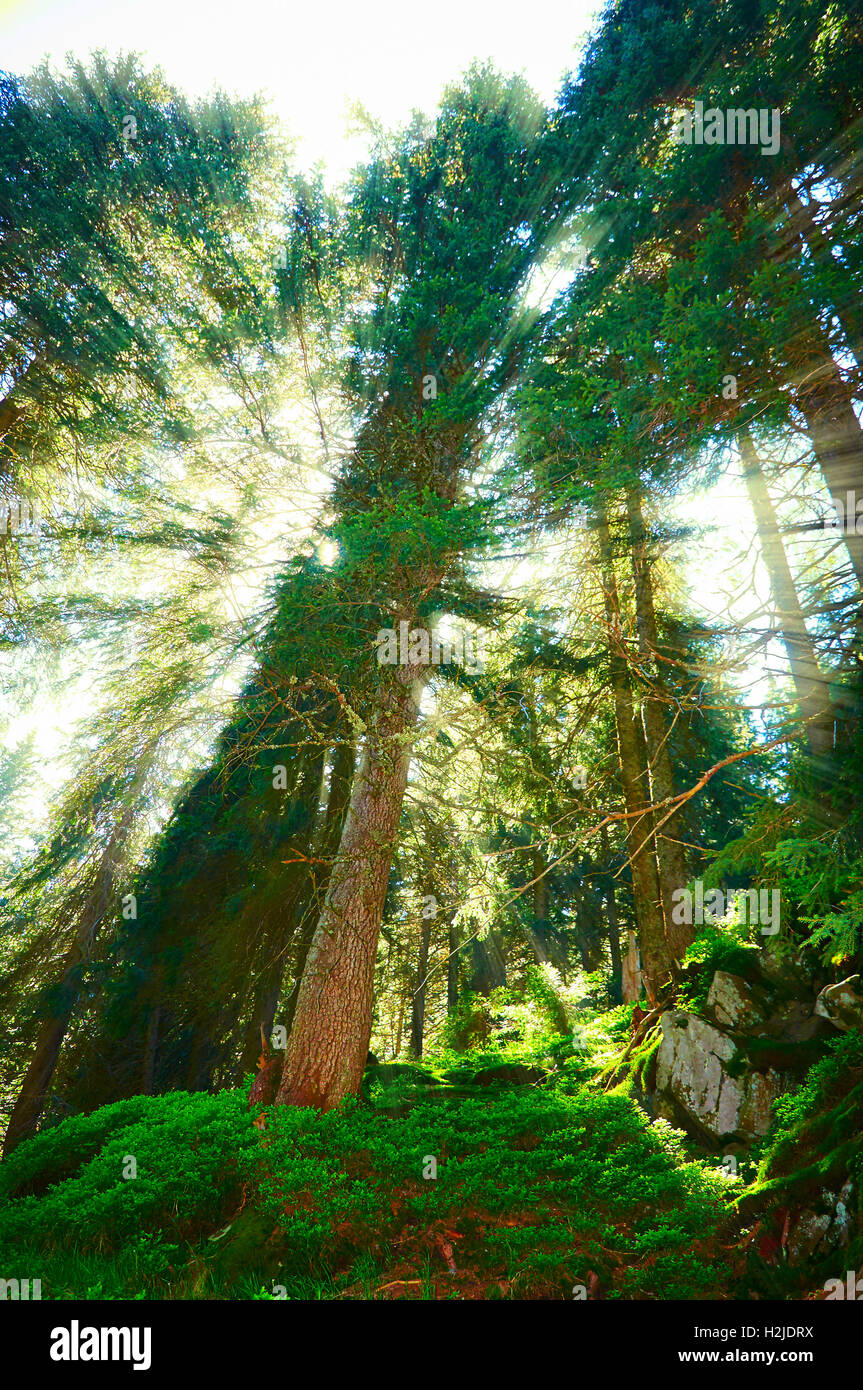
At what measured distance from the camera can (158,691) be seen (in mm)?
7457

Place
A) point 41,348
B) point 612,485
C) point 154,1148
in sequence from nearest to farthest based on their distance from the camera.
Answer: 1. point 612,485
2. point 154,1148
3. point 41,348

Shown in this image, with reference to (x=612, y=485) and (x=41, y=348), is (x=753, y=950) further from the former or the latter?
(x=41, y=348)

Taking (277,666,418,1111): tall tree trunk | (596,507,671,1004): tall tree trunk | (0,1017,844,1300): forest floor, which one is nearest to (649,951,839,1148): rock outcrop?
(0,1017,844,1300): forest floor

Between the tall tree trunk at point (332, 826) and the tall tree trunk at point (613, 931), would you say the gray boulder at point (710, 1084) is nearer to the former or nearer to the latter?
the tall tree trunk at point (332, 826)

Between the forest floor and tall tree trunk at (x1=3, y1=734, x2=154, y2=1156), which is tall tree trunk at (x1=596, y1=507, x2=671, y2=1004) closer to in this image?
the forest floor

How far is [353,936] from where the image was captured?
238 inches

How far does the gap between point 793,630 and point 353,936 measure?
16.4ft

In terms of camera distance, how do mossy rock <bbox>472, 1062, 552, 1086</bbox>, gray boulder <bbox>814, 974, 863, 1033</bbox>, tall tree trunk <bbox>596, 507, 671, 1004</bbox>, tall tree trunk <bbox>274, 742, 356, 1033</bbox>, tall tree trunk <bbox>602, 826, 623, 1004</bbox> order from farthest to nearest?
tall tree trunk <bbox>602, 826, 623, 1004</bbox> < tall tree trunk <bbox>596, 507, 671, 1004</bbox> < mossy rock <bbox>472, 1062, 552, 1086</bbox> < tall tree trunk <bbox>274, 742, 356, 1033</bbox> < gray boulder <bbox>814, 974, 863, 1033</bbox>

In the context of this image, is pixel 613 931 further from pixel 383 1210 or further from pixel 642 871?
pixel 383 1210

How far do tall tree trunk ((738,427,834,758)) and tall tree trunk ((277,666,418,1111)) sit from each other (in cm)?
321

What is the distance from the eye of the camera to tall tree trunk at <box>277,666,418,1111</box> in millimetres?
5594

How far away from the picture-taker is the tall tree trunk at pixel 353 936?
5.59 metres

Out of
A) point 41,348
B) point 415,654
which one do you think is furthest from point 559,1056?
point 41,348
